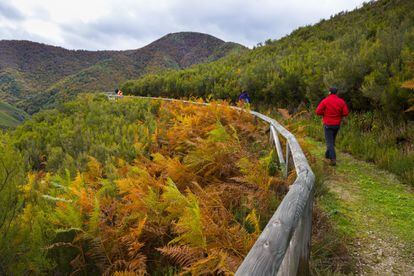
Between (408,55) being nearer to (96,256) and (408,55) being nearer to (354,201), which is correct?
(354,201)

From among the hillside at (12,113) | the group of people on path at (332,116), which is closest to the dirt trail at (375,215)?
the group of people on path at (332,116)

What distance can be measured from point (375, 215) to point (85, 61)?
15649 cm

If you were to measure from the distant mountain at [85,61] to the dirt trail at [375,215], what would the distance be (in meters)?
91.6

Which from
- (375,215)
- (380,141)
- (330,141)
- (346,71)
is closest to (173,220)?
(375,215)

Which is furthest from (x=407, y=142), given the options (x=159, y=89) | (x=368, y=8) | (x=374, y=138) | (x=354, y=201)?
(x=159, y=89)

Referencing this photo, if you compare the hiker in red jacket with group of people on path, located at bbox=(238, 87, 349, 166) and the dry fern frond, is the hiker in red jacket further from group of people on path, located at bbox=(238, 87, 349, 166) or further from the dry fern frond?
the dry fern frond

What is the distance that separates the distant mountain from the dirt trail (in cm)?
9161

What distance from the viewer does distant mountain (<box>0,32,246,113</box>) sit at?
106 meters

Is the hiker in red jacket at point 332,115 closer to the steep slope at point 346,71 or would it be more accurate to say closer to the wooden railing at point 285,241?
the steep slope at point 346,71

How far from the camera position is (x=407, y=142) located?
7.67 m

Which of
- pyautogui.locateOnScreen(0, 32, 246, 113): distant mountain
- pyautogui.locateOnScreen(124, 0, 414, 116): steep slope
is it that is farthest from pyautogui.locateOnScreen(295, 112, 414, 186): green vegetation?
pyautogui.locateOnScreen(0, 32, 246, 113): distant mountain

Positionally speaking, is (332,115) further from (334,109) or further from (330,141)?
(330,141)

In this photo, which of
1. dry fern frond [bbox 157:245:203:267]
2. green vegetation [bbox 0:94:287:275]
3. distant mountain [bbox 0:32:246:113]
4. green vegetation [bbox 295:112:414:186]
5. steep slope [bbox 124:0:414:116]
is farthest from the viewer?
distant mountain [bbox 0:32:246:113]

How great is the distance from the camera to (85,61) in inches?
5738
